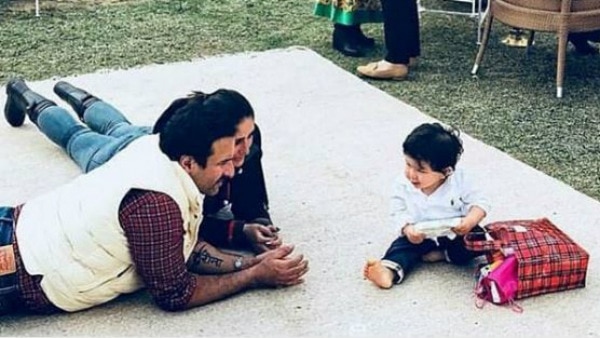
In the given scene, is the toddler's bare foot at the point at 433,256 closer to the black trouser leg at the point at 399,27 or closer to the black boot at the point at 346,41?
the black trouser leg at the point at 399,27

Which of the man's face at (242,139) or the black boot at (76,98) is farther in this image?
the black boot at (76,98)

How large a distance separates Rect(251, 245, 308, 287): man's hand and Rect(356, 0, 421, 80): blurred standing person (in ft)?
6.42

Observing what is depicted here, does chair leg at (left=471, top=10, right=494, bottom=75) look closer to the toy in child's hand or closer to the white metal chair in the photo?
the white metal chair

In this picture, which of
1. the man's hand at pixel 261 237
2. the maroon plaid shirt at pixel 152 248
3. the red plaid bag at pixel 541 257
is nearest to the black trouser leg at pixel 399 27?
the man's hand at pixel 261 237

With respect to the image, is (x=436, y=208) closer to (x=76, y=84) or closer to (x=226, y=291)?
(x=226, y=291)

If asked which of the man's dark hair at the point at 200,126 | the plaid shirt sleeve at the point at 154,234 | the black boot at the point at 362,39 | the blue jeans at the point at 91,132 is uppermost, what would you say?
the man's dark hair at the point at 200,126

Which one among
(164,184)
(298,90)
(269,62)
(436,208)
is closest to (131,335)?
(164,184)

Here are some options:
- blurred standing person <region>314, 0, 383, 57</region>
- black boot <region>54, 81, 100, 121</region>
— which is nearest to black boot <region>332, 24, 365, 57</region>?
blurred standing person <region>314, 0, 383, 57</region>

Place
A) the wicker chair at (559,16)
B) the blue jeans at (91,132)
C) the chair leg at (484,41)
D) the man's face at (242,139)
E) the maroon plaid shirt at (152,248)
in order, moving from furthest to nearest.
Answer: the chair leg at (484,41)
the wicker chair at (559,16)
the blue jeans at (91,132)
the man's face at (242,139)
the maroon plaid shirt at (152,248)

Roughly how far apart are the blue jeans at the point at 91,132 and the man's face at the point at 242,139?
0.59 metres

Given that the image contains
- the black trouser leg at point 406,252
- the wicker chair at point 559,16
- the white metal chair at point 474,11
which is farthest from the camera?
the white metal chair at point 474,11

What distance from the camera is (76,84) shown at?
4.52 metres

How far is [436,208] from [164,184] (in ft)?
2.45

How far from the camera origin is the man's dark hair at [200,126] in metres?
2.51
